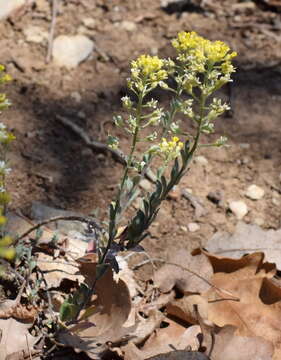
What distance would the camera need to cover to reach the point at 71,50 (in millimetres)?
4438

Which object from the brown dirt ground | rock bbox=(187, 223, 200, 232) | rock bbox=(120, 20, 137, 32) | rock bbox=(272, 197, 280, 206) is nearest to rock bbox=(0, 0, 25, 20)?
the brown dirt ground

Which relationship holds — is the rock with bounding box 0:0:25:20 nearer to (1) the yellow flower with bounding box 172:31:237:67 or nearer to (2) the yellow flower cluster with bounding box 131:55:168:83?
(1) the yellow flower with bounding box 172:31:237:67

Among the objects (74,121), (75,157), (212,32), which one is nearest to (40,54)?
(74,121)

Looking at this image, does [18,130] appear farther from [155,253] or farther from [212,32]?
[212,32]

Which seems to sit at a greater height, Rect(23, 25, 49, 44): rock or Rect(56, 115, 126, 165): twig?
Rect(23, 25, 49, 44): rock

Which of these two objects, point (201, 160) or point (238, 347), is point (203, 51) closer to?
point (238, 347)

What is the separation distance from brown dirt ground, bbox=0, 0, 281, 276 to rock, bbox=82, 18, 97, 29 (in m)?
0.04

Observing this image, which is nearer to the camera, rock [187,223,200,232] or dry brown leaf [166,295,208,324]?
dry brown leaf [166,295,208,324]

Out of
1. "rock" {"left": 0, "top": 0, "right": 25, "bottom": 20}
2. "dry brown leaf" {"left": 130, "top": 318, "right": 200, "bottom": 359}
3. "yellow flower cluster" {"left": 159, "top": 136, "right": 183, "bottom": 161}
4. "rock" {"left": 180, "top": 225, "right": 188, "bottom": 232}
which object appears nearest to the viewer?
"yellow flower cluster" {"left": 159, "top": 136, "right": 183, "bottom": 161}

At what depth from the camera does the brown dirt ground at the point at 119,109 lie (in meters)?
3.54

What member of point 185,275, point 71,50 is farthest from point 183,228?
point 71,50

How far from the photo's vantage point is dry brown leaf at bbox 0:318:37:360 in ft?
8.29

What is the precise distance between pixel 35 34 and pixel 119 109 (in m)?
0.95

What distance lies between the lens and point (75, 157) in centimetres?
Answer: 377
